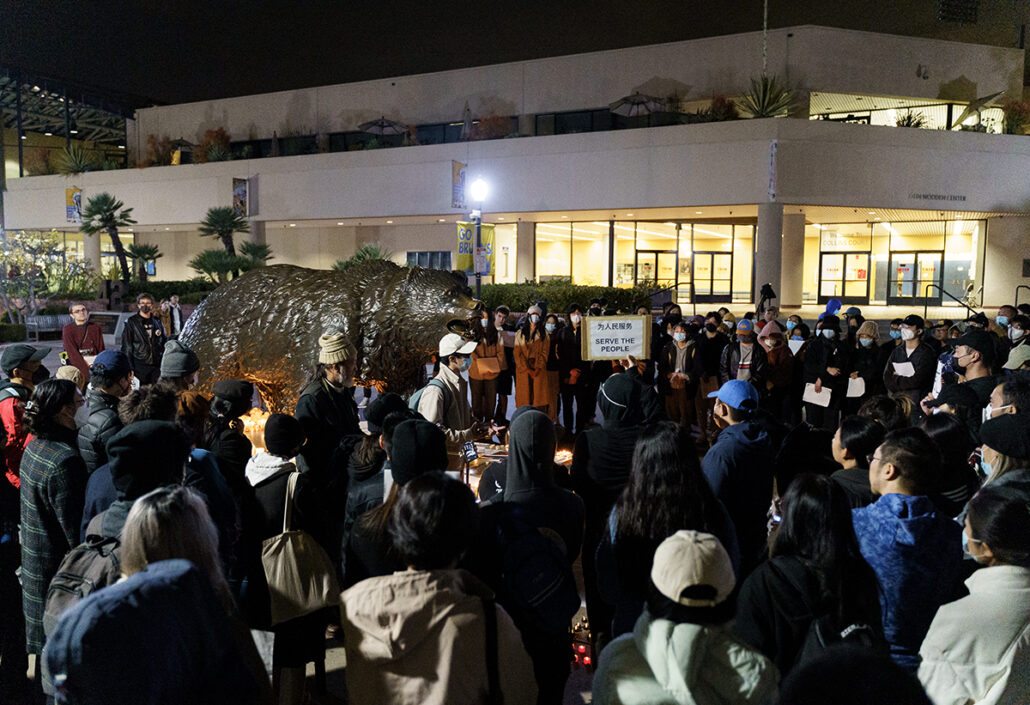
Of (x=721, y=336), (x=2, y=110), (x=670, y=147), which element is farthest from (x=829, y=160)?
(x=2, y=110)

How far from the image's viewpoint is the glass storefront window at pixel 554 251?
30.1 m

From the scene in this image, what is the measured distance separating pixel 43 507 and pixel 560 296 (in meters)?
20.7

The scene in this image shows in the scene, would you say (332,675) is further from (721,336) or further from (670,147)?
(670,147)

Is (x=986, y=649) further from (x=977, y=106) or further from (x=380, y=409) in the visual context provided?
(x=977, y=106)

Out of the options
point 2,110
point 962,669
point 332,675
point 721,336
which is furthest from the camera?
point 2,110

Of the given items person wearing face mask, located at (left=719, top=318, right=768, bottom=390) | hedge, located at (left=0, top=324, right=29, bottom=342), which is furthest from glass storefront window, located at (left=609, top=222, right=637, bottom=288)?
hedge, located at (left=0, top=324, right=29, bottom=342)

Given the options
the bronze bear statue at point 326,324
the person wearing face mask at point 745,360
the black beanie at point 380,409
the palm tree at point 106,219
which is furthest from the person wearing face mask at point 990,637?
the palm tree at point 106,219

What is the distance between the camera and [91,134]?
139 feet

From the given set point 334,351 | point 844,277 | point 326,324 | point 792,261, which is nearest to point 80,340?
point 326,324

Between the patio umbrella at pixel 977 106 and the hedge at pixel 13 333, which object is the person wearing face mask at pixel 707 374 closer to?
the hedge at pixel 13 333

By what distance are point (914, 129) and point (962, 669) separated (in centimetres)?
2543

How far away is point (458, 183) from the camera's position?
89.4ft

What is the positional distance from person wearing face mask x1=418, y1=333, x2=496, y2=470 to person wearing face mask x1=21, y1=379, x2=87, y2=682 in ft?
7.17

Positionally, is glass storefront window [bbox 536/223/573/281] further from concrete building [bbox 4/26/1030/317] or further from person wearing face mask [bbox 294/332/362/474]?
person wearing face mask [bbox 294/332/362/474]
